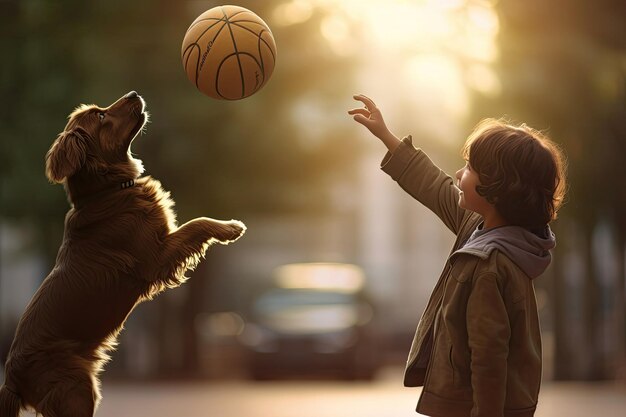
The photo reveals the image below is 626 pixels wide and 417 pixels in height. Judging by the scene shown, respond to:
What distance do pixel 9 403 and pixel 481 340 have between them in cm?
251

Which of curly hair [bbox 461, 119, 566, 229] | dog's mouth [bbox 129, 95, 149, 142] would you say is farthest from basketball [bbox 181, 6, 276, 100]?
curly hair [bbox 461, 119, 566, 229]

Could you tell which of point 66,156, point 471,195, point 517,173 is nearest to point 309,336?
point 66,156

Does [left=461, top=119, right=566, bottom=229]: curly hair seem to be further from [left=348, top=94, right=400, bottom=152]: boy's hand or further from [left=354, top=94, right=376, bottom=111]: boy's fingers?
[left=354, top=94, right=376, bottom=111]: boy's fingers

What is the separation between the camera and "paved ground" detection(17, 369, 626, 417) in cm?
1457

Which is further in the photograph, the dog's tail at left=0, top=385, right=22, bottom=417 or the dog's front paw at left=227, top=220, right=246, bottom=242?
the dog's front paw at left=227, top=220, right=246, bottom=242

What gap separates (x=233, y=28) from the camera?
746 cm

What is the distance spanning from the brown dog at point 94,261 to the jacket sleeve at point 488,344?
6.97ft

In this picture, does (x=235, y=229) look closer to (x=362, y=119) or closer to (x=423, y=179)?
(x=362, y=119)

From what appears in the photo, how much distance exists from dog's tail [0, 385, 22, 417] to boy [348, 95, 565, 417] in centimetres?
206

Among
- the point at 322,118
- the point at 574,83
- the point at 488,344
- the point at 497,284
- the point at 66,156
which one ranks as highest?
the point at 322,118

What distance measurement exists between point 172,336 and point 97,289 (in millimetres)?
18347

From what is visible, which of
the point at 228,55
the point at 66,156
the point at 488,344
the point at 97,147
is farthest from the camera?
the point at 228,55

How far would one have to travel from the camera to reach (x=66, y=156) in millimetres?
6727

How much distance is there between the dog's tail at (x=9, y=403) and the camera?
612cm
